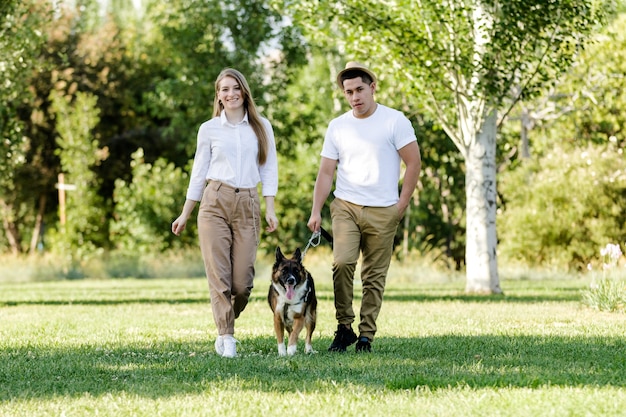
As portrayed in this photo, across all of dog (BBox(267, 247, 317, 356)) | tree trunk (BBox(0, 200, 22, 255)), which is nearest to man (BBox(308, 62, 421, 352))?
dog (BBox(267, 247, 317, 356))

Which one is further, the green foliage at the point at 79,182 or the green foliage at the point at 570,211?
the green foliage at the point at 79,182

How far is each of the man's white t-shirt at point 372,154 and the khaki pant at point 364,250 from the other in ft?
0.32

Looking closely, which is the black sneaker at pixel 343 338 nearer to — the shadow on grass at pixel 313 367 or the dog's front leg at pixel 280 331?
the shadow on grass at pixel 313 367

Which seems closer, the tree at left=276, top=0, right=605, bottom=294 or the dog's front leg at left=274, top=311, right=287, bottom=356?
the dog's front leg at left=274, top=311, right=287, bottom=356

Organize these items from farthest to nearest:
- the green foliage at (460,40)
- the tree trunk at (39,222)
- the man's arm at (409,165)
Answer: the tree trunk at (39,222) < the green foliage at (460,40) < the man's arm at (409,165)

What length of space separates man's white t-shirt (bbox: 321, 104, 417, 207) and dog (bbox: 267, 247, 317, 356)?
2.54 feet

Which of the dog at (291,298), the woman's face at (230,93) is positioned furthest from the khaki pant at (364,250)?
the woman's face at (230,93)

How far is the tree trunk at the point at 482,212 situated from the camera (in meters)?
19.0

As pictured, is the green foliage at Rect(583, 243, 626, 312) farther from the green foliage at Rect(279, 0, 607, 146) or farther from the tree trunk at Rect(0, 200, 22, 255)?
the tree trunk at Rect(0, 200, 22, 255)

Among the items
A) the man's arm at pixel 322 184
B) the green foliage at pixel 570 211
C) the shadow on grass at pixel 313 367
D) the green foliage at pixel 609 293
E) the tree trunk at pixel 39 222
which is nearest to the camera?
the shadow on grass at pixel 313 367

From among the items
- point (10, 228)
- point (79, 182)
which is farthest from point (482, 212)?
point (10, 228)

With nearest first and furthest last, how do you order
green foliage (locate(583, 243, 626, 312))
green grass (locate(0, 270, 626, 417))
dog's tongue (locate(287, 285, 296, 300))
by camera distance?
green grass (locate(0, 270, 626, 417)), dog's tongue (locate(287, 285, 296, 300)), green foliage (locate(583, 243, 626, 312))

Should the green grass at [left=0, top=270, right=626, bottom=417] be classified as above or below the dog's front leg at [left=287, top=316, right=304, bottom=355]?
below

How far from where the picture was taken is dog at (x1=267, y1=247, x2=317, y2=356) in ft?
27.9
